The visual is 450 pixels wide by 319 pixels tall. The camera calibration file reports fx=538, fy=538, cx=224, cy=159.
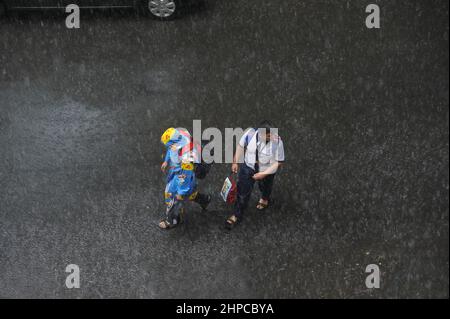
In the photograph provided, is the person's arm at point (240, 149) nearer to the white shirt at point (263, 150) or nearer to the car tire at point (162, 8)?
the white shirt at point (263, 150)

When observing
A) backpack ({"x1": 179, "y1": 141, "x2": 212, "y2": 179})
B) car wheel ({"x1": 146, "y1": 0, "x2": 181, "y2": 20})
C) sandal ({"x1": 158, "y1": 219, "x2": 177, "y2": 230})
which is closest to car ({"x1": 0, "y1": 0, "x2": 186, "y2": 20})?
car wheel ({"x1": 146, "y1": 0, "x2": 181, "y2": 20})

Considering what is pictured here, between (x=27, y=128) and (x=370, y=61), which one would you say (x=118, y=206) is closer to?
(x=27, y=128)

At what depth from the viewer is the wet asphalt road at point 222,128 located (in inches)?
275

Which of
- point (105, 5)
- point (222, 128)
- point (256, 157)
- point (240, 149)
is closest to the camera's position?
point (256, 157)

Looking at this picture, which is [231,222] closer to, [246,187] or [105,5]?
[246,187]

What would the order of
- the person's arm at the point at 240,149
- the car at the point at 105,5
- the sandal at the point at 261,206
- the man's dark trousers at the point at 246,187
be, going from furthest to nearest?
the car at the point at 105,5
the sandal at the point at 261,206
the man's dark trousers at the point at 246,187
the person's arm at the point at 240,149

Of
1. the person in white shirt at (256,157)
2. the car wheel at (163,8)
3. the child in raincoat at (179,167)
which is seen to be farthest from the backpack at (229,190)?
the car wheel at (163,8)

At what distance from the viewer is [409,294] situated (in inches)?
265

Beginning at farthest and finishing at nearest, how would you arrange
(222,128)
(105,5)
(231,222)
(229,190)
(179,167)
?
(105,5) → (222,128) → (231,222) → (229,190) → (179,167)

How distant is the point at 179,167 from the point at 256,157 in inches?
37.6

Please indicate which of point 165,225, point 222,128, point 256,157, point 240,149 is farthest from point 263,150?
point 222,128

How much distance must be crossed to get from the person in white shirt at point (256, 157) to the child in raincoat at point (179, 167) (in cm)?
61

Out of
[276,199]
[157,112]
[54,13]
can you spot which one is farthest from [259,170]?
[54,13]

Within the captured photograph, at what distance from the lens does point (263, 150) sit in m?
6.57
